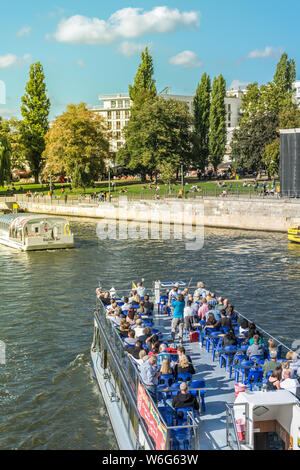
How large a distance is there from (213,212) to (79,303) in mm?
30573

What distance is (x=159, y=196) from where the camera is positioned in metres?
59.3

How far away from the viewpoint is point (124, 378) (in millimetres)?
11297

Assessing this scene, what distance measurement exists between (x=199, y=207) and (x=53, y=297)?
3041 cm

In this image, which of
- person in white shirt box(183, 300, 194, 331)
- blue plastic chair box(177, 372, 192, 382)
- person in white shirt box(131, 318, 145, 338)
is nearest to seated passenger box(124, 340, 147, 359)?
person in white shirt box(131, 318, 145, 338)

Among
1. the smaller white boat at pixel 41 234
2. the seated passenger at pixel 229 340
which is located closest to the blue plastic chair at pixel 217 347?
the seated passenger at pixel 229 340

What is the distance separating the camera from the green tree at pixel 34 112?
306 feet

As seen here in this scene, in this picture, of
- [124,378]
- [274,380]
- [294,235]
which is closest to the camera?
[274,380]

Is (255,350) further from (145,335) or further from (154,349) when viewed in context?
(145,335)

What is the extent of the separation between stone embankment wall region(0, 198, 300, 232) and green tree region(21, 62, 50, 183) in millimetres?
A: 32740

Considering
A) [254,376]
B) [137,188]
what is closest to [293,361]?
[254,376]

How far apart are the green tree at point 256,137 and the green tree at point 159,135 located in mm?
9446

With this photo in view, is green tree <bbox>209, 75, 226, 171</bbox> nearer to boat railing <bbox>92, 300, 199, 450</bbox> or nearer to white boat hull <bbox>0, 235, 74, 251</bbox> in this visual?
white boat hull <bbox>0, 235, 74, 251</bbox>

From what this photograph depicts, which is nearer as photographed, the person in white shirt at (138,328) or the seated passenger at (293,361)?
the seated passenger at (293,361)

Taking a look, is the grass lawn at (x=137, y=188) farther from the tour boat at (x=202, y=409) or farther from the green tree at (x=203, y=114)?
the tour boat at (x=202, y=409)
